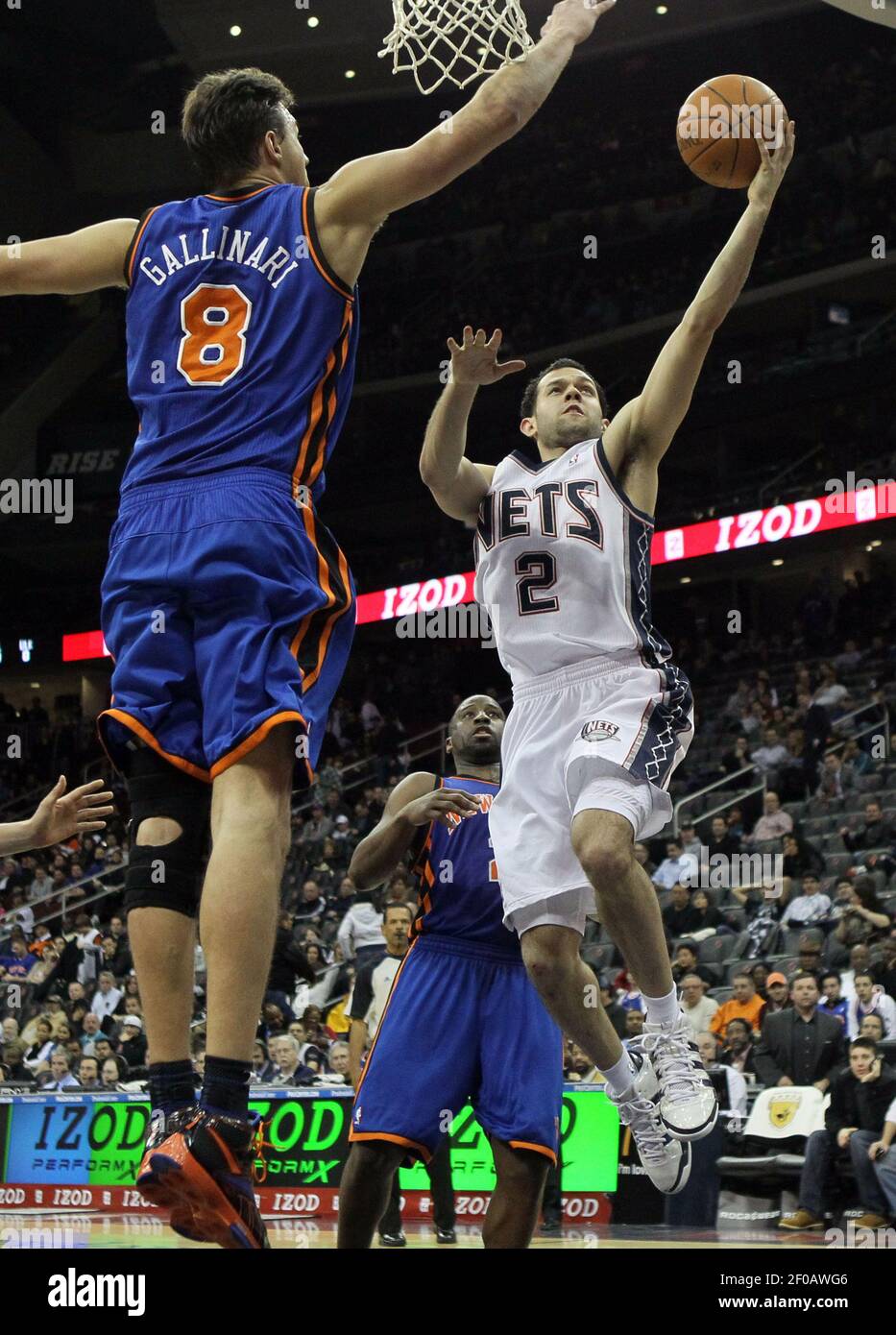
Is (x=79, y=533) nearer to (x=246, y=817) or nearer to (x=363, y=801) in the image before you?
(x=363, y=801)

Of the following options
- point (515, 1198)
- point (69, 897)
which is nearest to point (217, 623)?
point (515, 1198)

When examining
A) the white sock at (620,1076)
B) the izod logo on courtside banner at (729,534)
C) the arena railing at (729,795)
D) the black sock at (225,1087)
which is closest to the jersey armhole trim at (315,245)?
the black sock at (225,1087)

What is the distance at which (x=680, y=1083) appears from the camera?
189 inches

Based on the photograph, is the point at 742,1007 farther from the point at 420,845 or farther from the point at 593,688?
the point at 593,688

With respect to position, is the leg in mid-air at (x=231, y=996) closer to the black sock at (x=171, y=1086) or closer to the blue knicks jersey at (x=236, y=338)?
the black sock at (x=171, y=1086)

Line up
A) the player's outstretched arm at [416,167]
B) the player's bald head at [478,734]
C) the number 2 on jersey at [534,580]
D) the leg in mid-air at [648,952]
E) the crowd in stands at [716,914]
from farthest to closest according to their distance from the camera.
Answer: the crowd in stands at [716,914], the player's bald head at [478,734], the number 2 on jersey at [534,580], the leg in mid-air at [648,952], the player's outstretched arm at [416,167]

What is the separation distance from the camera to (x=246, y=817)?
3117 millimetres

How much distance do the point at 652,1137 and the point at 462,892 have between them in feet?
3.99

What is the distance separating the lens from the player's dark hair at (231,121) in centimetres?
371

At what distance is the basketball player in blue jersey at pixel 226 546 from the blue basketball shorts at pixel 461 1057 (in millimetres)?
2177

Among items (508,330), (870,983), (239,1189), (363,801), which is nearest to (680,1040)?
(239,1189)

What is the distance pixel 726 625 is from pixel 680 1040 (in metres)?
19.7

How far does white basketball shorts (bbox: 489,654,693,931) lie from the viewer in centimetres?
478

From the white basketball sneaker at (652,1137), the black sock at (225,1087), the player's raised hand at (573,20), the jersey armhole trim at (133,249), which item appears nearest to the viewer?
the black sock at (225,1087)
